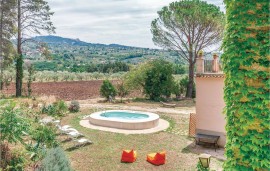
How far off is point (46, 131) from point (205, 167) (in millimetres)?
6083

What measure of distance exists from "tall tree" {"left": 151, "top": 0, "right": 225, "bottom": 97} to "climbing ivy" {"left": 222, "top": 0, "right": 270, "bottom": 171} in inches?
863

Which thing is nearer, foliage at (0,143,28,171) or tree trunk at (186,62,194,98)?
foliage at (0,143,28,171)

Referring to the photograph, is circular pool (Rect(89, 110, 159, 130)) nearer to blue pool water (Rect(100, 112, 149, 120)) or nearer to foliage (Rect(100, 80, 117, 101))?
blue pool water (Rect(100, 112, 149, 120))

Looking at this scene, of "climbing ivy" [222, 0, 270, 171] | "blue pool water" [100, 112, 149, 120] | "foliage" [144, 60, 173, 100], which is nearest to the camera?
"climbing ivy" [222, 0, 270, 171]

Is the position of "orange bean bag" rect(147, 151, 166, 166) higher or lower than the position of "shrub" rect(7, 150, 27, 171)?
lower

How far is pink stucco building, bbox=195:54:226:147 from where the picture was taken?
12.7 meters

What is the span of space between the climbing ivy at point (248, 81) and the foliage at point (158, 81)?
2068 cm

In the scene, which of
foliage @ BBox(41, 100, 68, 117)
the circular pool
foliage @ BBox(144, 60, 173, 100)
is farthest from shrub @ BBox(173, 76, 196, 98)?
foliage @ BBox(41, 100, 68, 117)

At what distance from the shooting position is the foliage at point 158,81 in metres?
25.9

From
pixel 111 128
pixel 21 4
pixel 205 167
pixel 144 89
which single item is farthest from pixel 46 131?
pixel 21 4

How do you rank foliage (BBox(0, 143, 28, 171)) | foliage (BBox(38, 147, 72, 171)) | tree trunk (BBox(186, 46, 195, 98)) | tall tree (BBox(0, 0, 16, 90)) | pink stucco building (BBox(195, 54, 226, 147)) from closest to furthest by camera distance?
foliage (BBox(38, 147, 72, 171)) → foliage (BBox(0, 143, 28, 171)) → pink stucco building (BBox(195, 54, 226, 147)) → tall tree (BBox(0, 0, 16, 90)) → tree trunk (BBox(186, 46, 195, 98))

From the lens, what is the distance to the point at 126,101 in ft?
80.3

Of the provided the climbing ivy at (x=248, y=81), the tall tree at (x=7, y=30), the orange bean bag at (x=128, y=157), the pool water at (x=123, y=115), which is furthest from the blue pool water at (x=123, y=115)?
the climbing ivy at (x=248, y=81)

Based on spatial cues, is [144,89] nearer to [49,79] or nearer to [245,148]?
[245,148]
